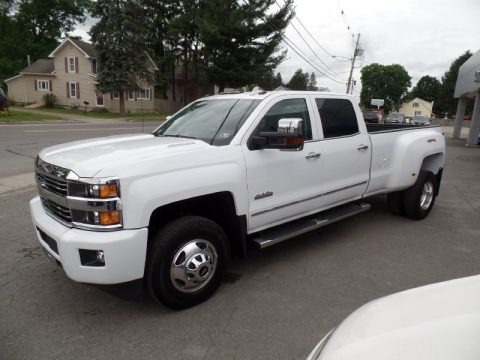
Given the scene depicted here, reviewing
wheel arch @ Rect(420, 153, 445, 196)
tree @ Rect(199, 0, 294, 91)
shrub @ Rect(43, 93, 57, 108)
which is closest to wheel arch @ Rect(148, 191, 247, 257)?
wheel arch @ Rect(420, 153, 445, 196)

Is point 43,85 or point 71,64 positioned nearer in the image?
point 71,64

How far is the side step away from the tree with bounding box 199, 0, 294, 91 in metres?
32.1

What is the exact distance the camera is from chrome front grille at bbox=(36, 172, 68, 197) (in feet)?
9.56

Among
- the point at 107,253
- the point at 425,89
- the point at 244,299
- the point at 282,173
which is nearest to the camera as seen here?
Result: the point at 107,253

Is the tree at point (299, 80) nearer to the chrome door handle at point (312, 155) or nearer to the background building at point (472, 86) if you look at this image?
the background building at point (472, 86)

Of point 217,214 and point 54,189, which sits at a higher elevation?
point 54,189

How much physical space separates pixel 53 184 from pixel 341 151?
10.0 ft

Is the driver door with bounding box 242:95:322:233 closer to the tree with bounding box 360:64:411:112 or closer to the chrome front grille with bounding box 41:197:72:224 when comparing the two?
the chrome front grille with bounding box 41:197:72:224

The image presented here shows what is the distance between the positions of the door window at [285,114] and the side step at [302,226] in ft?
3.08

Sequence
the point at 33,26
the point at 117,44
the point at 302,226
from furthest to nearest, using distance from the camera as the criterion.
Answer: the point at 33,26
the point at 117,44
the point at 302,226

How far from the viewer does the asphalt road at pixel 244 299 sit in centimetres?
277

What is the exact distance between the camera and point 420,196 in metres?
5.76

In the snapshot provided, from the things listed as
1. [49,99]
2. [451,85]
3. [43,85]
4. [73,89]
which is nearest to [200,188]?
[73,89]

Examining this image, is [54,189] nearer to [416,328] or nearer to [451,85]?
[416,328]
